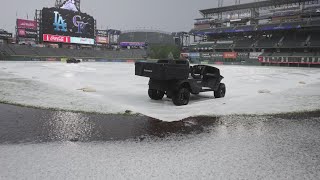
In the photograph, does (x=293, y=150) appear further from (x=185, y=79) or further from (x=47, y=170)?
(x=185, y=79)

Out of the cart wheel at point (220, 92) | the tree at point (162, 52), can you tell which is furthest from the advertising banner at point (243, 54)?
the cart wheel at point (220, 92)

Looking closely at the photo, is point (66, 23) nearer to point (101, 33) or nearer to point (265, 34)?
point (101, 33)

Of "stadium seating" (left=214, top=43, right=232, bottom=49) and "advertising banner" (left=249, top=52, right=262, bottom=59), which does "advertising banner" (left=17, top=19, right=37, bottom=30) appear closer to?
"stadium seating" (left=214, top=43, right=232, bottom=49)

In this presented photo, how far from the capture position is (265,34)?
81.8 metres

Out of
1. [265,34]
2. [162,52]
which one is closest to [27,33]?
[162,52]

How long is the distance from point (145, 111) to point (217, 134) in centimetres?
308

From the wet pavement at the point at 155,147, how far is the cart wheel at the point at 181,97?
6.41ft

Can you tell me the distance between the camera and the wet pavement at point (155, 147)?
4391 millimetres

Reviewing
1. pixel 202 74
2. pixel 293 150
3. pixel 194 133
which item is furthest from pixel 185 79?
pixel 293 150

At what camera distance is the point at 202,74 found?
38.7ft

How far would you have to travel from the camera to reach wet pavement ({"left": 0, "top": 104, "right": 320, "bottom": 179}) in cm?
439

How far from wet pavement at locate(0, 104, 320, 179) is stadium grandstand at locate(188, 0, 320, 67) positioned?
6057 cm

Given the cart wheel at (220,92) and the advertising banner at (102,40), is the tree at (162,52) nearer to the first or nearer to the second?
the advertising banner at (102,40)

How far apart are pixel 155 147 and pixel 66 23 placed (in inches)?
2741
